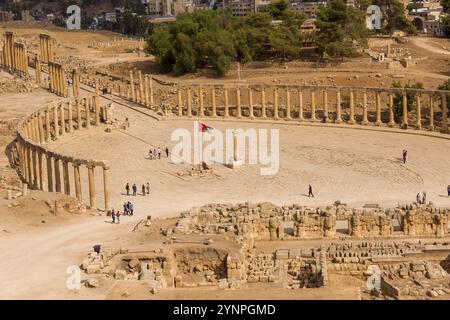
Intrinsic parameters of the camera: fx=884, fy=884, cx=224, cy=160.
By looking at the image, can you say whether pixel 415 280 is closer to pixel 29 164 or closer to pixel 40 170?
pixel 40 170

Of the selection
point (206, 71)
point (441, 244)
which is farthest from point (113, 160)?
point (206, 71)

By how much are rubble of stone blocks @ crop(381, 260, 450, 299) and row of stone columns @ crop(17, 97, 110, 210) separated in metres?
20.8

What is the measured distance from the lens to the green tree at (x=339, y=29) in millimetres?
99000

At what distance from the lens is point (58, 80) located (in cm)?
9019

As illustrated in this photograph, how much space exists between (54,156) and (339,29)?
181ft

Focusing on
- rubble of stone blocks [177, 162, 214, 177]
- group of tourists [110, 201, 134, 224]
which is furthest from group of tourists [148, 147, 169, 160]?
group of tourists [110, 201, 134, 224]

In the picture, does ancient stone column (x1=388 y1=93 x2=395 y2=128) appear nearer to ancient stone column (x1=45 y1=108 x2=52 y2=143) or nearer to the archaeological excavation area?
the archaeological excavation area

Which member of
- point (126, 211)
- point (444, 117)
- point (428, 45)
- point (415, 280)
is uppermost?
point (428, 45)

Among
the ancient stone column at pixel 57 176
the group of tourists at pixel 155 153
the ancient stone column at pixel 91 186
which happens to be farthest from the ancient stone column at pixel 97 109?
the ancient stone column at pixel 91 186

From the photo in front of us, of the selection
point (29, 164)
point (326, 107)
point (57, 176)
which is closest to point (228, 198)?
point (57, 176)

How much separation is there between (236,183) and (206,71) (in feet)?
153

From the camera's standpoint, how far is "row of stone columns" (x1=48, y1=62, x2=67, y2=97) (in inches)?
3492

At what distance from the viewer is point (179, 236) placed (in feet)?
A: 126

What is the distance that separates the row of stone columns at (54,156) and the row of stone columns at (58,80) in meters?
5.84
